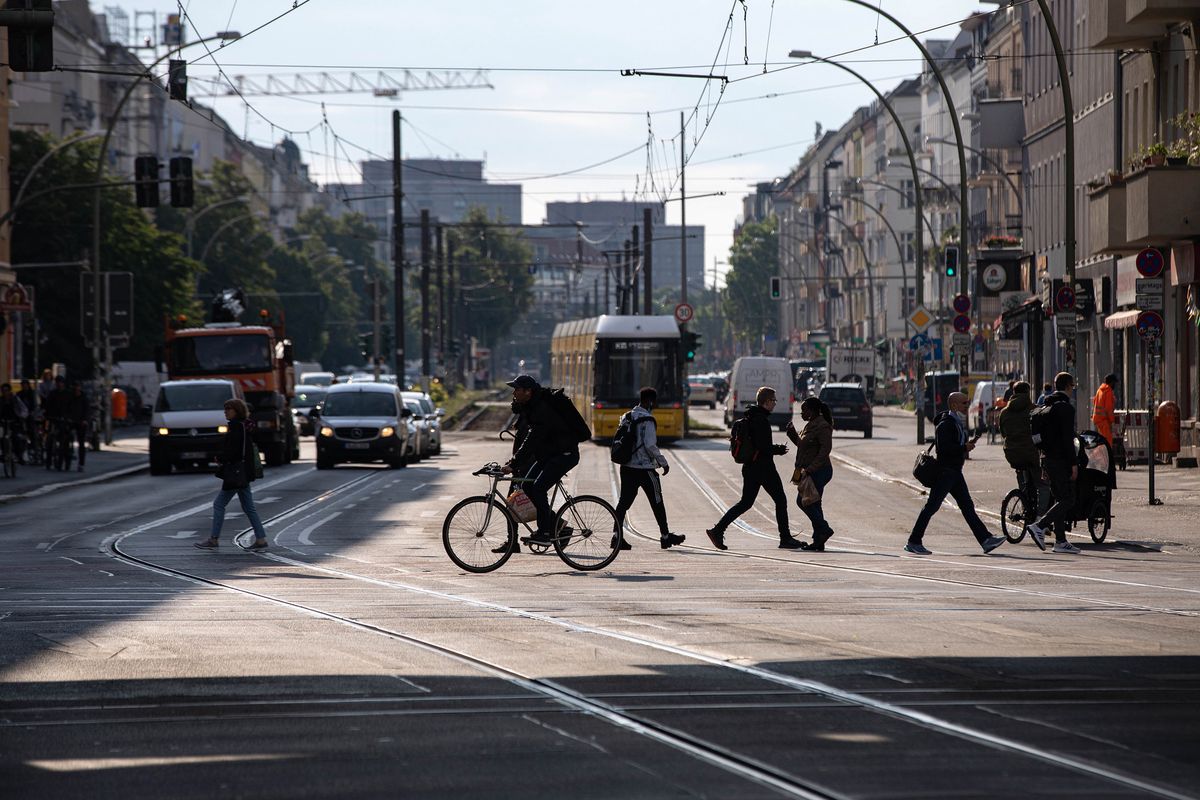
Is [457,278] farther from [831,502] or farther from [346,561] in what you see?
[346,561]

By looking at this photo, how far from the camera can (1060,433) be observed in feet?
71.1

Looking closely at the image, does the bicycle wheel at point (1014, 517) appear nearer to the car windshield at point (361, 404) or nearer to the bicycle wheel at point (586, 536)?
the bicycle wheel at point (586, 536)

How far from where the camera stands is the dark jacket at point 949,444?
70.8 feet

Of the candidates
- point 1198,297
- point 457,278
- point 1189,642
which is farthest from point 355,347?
point 1189,642

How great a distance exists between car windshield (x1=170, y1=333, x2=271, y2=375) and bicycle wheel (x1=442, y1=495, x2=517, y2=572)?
27176 millimetres

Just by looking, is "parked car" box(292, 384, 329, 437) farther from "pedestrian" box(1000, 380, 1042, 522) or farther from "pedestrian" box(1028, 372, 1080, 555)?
"pedestrian" box(1028, 372, 1080, 555)

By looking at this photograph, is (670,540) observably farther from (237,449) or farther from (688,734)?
(688,734)

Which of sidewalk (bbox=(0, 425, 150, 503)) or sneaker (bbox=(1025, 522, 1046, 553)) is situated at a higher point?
sneaker (bbox=(1025, 522, 1046, 553))

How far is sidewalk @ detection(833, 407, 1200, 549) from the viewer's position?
2414 centimetres

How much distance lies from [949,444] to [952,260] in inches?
968

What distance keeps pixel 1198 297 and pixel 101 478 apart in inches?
799

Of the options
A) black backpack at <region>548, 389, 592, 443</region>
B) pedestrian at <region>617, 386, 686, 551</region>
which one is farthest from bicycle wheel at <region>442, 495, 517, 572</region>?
pedestrian at <region>617, 386, 686, 551</region>

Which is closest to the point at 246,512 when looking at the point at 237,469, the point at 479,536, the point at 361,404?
the point at 237,469

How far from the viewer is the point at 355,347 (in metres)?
153
